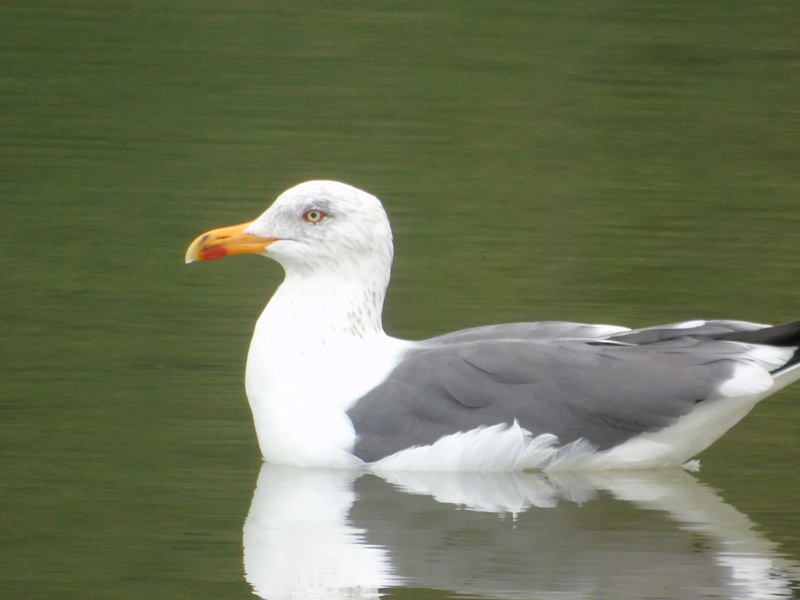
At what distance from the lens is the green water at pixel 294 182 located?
22.2 feet

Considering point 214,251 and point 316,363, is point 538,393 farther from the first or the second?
point 214,251

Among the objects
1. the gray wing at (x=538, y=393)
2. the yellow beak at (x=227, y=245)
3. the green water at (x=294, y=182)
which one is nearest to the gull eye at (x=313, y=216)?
the yellow beak at (x=227, y=245)

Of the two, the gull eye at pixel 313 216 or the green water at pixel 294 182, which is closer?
the green water at pixel 294 182

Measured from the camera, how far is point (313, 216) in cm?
716

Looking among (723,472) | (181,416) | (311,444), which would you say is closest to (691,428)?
(723,472)

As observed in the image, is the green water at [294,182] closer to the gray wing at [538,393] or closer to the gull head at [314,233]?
the gray wing at [538,393]

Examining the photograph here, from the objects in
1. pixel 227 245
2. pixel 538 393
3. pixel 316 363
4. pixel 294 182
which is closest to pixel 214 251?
pixel 227 245

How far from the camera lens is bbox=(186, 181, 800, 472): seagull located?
6.83m

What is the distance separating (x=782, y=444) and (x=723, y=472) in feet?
1.17

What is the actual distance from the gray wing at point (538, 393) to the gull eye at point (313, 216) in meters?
0.73

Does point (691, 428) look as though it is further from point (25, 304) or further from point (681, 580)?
point (25, 304)

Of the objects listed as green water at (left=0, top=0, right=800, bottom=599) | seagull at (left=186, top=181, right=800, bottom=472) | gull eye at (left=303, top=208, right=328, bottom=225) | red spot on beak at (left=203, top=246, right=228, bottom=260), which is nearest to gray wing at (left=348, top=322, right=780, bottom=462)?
seagull at (left=186, top=181, right=800, bottom=472)

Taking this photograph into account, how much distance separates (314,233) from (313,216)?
0.07m

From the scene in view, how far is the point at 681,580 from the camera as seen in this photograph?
5.96 metres
